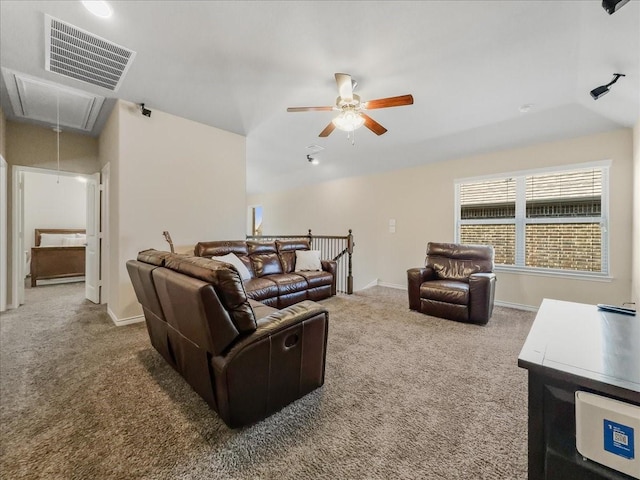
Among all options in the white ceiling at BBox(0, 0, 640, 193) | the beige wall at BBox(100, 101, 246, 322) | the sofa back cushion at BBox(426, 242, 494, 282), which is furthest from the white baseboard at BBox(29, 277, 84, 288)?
the sofa back cushion at BBox(426, 242, 494, 282)

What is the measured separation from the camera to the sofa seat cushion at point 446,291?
338cm

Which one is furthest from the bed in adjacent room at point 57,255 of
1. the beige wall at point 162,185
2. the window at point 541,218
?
the window at point 541,218

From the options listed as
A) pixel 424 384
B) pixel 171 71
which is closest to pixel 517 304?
pixel 424 384

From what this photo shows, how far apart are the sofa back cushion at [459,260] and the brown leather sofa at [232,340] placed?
2.96 meters

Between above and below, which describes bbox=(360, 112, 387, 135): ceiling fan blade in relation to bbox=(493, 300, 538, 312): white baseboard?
above

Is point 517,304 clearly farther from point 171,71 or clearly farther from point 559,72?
point 171,71

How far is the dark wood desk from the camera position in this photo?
75cm

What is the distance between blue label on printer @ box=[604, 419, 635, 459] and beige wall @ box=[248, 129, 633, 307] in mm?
4027

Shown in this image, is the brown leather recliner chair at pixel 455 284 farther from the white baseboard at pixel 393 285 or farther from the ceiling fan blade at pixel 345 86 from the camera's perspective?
the ceiling fan blade at pixel 345 86

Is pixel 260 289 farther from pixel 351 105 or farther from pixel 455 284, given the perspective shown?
pixel 455 284

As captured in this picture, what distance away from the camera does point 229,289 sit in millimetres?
1437

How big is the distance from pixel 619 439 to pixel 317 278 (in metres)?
3.71

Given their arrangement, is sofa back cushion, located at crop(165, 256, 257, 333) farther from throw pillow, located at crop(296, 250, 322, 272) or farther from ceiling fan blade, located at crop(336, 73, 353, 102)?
throw pillow, located at crop(296, 250, 322, 272)

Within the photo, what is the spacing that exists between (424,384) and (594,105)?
373 centimetres
